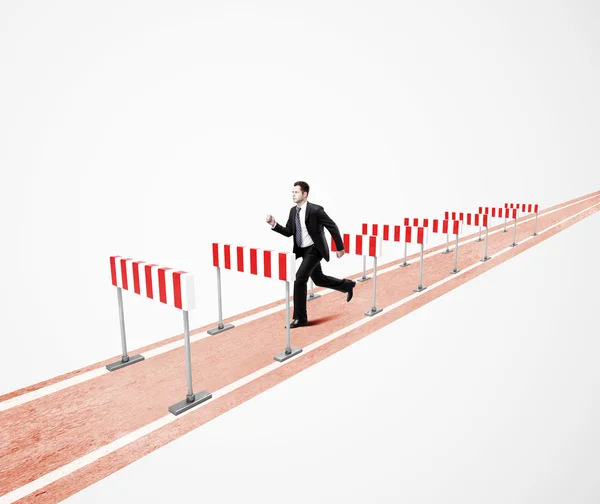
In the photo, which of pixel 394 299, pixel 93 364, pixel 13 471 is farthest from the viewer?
pixel 394 299

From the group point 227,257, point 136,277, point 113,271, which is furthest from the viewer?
point 227,257

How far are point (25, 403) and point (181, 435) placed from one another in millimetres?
1786

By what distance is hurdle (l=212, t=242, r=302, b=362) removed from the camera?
546 cm

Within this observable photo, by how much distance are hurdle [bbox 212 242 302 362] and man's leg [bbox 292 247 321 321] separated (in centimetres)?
77

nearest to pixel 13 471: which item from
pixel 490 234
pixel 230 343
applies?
pixel 230 343

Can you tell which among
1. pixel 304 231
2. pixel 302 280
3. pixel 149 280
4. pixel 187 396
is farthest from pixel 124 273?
pixel 304 231

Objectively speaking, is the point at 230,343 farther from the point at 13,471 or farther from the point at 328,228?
the point at 13,471

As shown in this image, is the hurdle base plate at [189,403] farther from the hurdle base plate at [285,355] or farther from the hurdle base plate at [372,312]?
the hurdle base plate at [372,312]

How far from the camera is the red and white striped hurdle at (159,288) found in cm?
450

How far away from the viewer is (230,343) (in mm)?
6047

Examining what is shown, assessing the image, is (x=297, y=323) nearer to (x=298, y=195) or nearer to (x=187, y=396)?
(x=298, y=195)

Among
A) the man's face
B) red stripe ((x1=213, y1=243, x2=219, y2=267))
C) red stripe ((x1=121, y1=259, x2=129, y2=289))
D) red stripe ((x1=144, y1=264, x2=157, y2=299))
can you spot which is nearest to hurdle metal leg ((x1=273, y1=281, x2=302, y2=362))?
red stripe ((x1=213, y1=243, x2=219, y2=267))

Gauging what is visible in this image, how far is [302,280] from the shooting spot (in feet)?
21.0

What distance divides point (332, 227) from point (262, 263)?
1342mm
